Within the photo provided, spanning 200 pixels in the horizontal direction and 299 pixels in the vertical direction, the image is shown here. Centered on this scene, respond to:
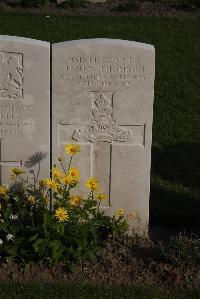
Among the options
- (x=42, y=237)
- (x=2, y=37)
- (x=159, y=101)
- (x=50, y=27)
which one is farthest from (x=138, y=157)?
(x=50, y=27)

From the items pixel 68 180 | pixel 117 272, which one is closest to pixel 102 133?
pixel 68 180

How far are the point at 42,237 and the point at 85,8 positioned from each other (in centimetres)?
1028

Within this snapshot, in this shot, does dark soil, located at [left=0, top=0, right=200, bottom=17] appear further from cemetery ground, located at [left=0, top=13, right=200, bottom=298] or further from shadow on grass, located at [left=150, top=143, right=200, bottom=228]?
shadow on grass, located at [left=150, top=143, right=200, bottom=228]

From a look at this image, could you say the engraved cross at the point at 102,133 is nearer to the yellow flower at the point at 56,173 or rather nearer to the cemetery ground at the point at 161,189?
the yellow flower at the point at 56,173

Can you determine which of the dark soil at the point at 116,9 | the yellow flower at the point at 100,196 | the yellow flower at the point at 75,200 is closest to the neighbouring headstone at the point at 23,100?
the yellow flower at the point at 75,200

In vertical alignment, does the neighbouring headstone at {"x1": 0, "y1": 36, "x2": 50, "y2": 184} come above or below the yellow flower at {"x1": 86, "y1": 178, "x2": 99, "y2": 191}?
above

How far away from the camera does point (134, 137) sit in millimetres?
6211

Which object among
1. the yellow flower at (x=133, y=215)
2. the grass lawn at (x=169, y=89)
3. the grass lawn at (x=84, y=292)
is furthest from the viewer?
the grass lawn at (x=169, y=89)

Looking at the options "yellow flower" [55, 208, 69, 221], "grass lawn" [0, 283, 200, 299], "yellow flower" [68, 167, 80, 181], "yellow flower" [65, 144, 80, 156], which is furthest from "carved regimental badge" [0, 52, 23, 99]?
"grass lawn" [0, 283, 200, 299]

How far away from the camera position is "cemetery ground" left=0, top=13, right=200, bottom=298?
18.3ft

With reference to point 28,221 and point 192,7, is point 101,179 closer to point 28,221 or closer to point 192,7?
point 28,221

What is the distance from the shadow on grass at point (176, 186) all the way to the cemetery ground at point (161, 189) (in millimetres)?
11

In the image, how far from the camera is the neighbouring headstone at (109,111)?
19.5ft

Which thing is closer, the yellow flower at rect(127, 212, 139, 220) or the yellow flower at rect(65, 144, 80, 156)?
the yellow flower at rect(65, 144, 80, 156)
